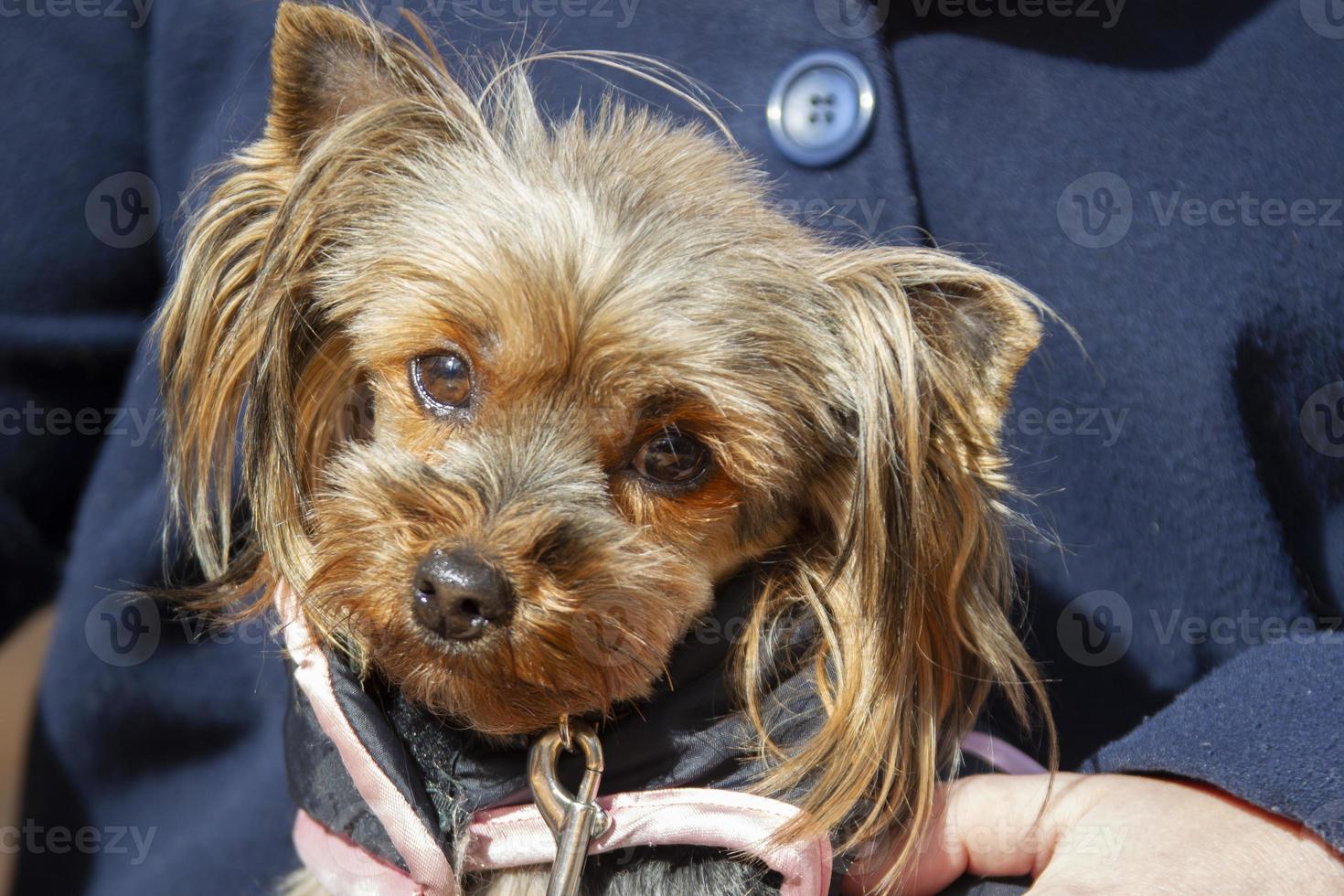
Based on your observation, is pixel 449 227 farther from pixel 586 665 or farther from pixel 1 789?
pixel 1 789

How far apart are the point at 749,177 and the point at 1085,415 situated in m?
0.83

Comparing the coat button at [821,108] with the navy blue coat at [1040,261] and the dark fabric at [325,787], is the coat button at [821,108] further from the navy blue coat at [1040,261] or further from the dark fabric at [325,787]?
the dark fabric at [325,787]

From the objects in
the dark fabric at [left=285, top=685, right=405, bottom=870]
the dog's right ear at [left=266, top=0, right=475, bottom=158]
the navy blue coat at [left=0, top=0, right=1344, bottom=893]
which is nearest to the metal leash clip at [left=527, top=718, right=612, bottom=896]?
the dark fabric at [left=285, top=685, right=405, bottom=870]

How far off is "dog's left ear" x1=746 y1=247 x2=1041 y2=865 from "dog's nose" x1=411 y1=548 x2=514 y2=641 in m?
0.52

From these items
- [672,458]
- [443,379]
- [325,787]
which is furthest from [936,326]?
[325,787]

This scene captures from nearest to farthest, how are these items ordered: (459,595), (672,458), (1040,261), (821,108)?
(459,595), (672,458), (821,108), (1040,261)

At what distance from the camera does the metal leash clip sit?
138 centimetres

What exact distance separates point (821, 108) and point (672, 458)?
694mm

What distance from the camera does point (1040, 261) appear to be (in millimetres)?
1929

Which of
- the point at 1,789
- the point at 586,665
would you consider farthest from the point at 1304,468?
the point at 1,789

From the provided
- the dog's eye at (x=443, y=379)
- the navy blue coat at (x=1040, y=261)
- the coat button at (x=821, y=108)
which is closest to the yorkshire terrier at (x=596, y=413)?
the dog's eye at (x=443, y=379)

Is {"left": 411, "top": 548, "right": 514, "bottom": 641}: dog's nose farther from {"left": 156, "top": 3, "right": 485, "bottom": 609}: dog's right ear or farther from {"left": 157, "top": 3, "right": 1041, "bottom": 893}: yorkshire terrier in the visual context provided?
{"left": 156, "top": 3, "right": 485, "bottom": 609}: dog's right ear

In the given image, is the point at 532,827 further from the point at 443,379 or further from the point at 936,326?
the point at 936,326

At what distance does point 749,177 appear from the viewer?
5.57 feet
